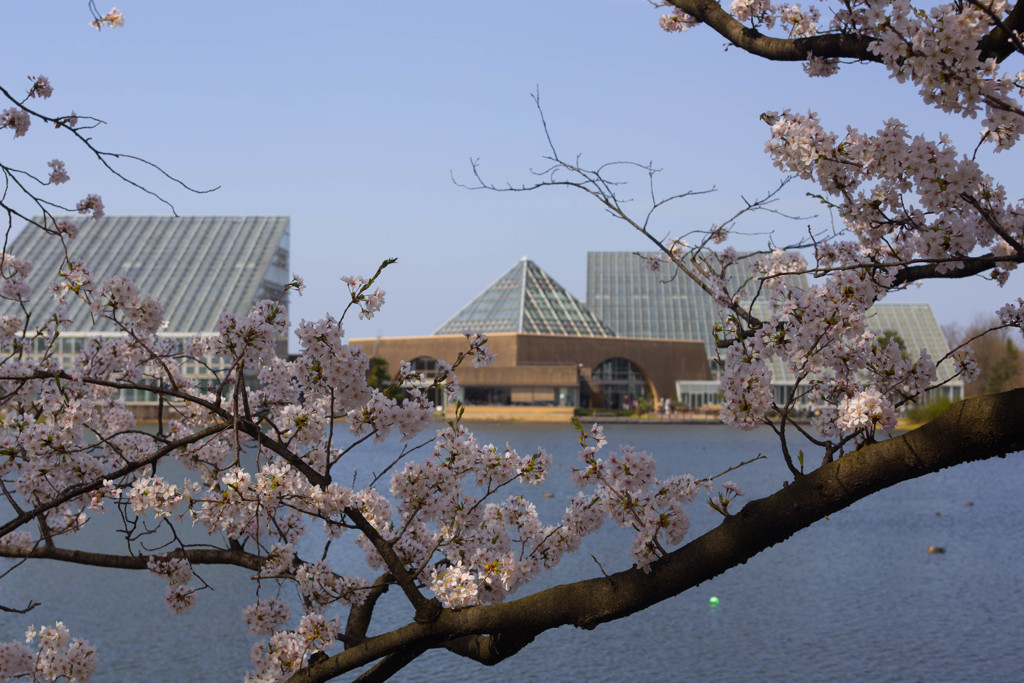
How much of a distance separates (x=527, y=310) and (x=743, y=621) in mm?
47027

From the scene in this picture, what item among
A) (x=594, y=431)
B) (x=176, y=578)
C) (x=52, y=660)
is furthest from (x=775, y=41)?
(x=52, y=660)

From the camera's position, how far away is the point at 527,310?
59.3 m

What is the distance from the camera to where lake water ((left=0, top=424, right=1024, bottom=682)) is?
34.2ft

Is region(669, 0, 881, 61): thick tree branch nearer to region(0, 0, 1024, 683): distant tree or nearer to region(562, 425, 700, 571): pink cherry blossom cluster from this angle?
region(0, 0, 1024, 683): distant tree

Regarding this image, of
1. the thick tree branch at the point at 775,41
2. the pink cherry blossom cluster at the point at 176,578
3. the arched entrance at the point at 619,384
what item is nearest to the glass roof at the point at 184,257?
the arched entrance at the point at 619,384

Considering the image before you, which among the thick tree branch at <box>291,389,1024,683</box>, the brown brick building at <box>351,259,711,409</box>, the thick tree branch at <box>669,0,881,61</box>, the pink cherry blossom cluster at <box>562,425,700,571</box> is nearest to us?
the thick tree branch at <box>291,389,1024,683</box>

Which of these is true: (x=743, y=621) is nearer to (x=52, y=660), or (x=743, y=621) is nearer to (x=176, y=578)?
(x=176, y=578)

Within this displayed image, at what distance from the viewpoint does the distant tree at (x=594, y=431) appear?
8.16 feet

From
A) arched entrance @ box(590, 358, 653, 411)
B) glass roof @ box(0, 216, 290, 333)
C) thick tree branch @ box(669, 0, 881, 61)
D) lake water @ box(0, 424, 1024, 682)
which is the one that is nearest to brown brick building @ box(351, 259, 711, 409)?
arched entrance @ box(590, 358, 653, 411)

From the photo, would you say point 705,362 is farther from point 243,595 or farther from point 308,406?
point 308,406

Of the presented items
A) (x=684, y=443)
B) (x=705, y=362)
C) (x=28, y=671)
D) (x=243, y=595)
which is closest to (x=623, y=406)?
(x=705, y=362)

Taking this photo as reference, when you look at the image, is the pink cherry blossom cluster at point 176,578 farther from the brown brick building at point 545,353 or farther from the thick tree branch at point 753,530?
the brown brick building at point 545,353

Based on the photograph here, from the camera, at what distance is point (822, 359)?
324 cm

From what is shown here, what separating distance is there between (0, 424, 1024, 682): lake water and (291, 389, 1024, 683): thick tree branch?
297 inches
